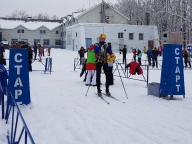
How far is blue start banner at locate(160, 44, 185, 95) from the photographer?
8.64m

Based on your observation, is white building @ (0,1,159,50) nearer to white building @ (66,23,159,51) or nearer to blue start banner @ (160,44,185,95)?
white building @ (66,23,159,51)

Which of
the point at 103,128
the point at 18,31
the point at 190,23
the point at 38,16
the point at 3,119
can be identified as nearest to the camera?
the point at 103,128

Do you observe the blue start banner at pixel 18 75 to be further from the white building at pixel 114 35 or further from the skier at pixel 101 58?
the white building at pixel 114 35

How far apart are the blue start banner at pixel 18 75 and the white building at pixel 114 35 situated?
37783 millimetres

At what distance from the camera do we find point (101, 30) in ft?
151

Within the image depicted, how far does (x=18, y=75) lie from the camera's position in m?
6.98

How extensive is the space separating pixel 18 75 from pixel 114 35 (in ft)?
133

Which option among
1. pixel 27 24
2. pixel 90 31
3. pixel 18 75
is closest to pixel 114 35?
pixel 90 31

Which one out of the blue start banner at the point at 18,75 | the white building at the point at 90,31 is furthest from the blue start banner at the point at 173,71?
the white building at the point at 90,31

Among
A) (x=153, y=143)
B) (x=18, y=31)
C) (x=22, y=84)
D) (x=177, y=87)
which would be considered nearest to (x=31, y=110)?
(x=22, y=84)

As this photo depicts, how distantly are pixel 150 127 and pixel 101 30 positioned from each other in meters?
41.2

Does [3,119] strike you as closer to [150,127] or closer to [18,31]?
[150,127]

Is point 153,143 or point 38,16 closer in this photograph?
point 153,143

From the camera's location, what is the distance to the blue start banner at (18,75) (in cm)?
692
